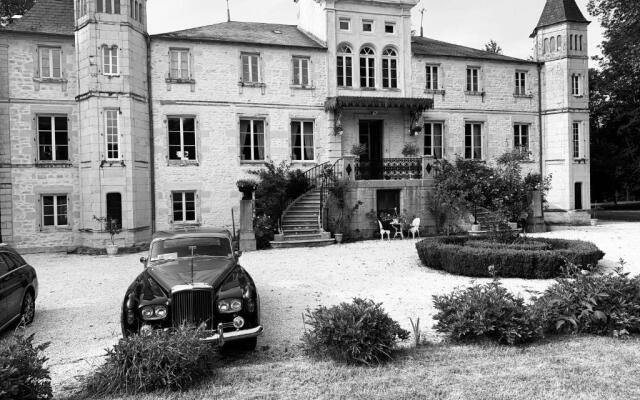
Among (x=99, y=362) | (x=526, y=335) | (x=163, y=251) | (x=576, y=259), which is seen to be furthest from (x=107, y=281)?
(x=576, y=259)

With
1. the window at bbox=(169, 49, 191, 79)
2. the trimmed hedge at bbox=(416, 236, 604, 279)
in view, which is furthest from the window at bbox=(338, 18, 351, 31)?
the trimmed hedge at bbox=(416, 236, 604, 279)

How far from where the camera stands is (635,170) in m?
29.9

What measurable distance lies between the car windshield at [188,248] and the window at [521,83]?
71.1 ft

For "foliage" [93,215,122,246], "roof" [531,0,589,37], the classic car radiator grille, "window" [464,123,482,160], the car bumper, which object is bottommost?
the car bumper

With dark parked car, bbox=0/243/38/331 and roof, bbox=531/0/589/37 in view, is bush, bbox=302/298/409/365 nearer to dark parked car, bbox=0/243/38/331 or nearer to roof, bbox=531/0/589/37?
dark parked car, bbox=0/243/38/331

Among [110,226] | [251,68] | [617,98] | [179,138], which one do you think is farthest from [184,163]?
[617,98]

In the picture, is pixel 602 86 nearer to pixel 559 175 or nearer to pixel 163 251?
pixel 559 175

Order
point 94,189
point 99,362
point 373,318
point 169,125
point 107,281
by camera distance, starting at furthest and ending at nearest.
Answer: point 169,125, point 94,189, point 107,281, point 99,362, point 373,318

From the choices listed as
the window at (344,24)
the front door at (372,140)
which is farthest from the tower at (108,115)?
the front door at (372,140)

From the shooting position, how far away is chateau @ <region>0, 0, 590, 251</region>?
18.5 metres

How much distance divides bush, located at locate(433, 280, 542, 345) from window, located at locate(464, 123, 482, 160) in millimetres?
18484

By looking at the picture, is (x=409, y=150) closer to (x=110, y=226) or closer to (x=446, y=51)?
(x=446, y=51)

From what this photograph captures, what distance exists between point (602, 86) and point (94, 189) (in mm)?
31351

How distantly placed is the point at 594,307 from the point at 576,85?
72.8 feet
